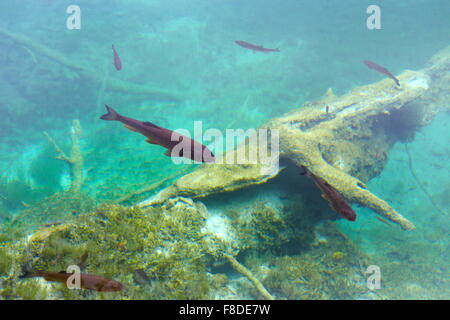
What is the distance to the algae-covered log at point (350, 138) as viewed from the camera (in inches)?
159

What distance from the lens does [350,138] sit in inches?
245

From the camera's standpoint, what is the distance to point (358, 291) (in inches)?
182

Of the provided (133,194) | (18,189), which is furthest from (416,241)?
(18,189)

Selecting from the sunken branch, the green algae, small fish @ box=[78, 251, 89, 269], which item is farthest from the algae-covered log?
the sunken branch

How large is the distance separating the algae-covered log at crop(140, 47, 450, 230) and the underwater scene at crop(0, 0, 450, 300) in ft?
0.17

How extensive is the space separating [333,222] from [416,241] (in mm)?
5005

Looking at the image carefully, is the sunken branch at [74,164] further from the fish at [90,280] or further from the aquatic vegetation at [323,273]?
the aquatic vegetation at [323,273]

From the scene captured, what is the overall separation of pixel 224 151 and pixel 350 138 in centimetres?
362

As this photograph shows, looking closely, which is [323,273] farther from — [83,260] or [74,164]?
[74,164]

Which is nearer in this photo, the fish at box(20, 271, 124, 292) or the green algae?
the fish at box(20, 271, 124, 292)

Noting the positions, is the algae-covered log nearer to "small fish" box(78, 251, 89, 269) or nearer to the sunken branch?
"small fish" box(78, 251, 89, 269)

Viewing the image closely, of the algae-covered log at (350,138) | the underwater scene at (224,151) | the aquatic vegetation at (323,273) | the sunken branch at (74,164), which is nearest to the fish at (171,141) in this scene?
the underwater scene at (224,151)

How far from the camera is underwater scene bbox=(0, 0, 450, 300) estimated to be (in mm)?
2783

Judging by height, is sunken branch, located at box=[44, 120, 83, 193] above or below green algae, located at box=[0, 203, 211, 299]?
below
